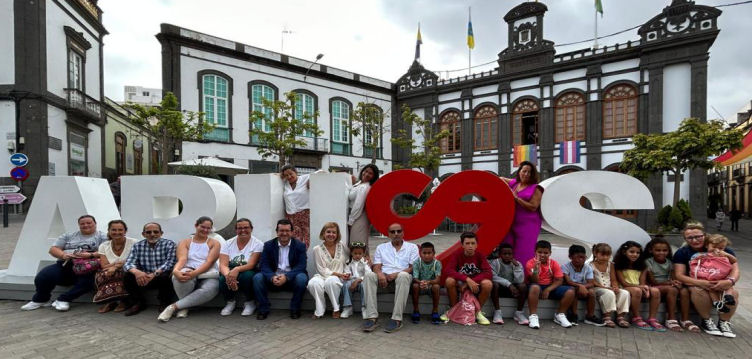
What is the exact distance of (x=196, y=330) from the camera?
12.7 feet

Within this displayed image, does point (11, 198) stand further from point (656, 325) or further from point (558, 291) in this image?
point (656, 325)

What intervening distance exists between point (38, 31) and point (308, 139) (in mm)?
12413

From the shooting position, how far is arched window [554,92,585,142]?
18.0 metres

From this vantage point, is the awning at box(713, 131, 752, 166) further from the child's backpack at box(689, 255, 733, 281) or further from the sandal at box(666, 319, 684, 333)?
the sandal at box(666, 319, 684, 333)

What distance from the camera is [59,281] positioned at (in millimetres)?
4570

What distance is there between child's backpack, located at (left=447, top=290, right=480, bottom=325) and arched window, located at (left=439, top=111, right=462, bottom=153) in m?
18.2

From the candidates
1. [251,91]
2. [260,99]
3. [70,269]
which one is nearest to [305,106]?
[260,99]

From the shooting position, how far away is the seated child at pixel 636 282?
3.99 m

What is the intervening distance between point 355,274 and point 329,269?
0.33 m

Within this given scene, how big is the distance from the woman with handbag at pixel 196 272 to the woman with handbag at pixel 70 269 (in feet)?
3.77

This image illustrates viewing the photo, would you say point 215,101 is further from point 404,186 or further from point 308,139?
point 404,186

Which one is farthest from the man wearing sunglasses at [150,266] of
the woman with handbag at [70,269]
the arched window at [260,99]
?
the arched window at [260,99]

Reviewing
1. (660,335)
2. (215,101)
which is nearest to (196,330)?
(660,335)

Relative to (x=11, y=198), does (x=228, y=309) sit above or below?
below
